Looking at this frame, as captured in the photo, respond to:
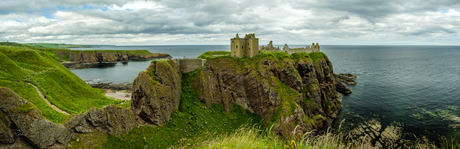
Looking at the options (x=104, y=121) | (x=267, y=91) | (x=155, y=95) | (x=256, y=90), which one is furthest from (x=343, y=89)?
(x=104, y=121)

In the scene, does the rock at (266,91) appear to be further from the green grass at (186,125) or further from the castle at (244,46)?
the castle at (244,46)

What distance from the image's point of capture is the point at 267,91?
174 feet

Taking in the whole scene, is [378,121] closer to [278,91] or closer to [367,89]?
[278,91]

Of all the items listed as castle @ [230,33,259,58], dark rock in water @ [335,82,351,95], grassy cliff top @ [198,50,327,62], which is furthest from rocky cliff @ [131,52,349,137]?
dark rock in water @ [335,82,351,95]

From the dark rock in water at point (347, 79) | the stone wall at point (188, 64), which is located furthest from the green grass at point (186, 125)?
the dark rock in water at point (347, 79)

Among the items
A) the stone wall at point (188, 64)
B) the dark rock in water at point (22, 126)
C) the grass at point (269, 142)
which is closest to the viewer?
the grass at point (269, 142)

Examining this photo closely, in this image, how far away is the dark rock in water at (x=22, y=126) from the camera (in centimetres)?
2283

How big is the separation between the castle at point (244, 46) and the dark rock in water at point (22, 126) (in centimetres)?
4233

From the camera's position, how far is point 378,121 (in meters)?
57.0

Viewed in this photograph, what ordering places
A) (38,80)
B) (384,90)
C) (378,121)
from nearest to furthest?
(38,80), (378,121), (384,90)

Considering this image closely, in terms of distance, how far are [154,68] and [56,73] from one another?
41518 mm

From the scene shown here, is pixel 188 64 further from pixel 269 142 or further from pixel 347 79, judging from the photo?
pixel 347 79

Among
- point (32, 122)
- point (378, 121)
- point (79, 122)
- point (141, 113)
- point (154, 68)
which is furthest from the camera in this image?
point (378, 121)

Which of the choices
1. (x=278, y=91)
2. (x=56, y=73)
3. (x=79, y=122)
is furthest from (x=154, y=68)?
(x=56, y=73)
